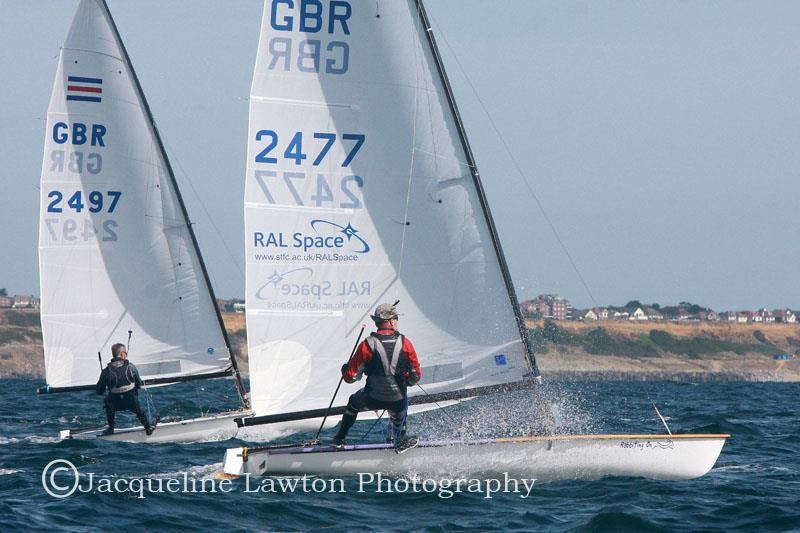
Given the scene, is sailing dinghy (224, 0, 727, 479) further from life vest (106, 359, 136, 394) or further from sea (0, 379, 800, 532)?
life vest (106, 359, 136, 394)

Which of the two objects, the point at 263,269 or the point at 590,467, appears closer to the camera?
the point at 590,467

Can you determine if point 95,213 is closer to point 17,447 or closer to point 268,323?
point 17,447

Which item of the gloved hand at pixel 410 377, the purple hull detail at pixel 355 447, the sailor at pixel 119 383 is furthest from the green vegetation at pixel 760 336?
the gloved hand at pixel 410 377

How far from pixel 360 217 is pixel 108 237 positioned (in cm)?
904

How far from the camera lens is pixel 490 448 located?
14.0 m

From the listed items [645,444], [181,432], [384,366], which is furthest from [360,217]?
[181,432]

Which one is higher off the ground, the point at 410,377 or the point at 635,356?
the point at 410,377

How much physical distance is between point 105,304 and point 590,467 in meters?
11.9

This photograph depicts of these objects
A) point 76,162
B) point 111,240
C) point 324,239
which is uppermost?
point 76,162

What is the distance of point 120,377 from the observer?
19188mm

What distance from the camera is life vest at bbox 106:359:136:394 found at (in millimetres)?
19172

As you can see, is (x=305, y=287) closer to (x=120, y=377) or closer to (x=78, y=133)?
(x=120, y=377)

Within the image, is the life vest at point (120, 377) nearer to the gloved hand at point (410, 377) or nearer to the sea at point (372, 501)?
the sea at point (372, 501)

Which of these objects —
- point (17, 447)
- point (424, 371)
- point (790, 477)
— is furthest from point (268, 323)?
point (790, 477)
